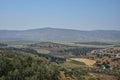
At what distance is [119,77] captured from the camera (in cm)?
11050

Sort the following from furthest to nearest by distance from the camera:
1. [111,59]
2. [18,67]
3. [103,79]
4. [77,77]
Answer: [111,59] → [103,79] → [77,77] → [18,67]

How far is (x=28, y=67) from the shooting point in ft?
256

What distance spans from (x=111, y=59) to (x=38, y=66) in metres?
106

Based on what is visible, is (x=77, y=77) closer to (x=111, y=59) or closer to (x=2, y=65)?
(x=2, y=65)

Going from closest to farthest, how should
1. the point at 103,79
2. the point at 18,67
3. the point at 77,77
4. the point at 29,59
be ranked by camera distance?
the point at 18,67 → the point at 29,59 → the point at 77,77 → the point at 103,79

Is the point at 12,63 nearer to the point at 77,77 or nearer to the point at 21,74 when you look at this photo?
the point at 21,74

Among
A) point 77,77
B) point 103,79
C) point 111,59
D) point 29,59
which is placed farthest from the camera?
point 111,59

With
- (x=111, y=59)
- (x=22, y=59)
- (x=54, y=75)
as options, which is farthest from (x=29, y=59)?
(x=111, y=59)

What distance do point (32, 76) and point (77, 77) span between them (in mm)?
29725

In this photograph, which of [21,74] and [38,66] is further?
[38,66]

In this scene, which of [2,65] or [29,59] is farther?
[29,59]

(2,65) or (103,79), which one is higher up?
(2,65)

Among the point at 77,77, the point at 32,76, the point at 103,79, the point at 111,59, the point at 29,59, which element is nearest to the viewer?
the point at 32,76


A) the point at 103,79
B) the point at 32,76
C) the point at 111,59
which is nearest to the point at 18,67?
the point at 32,76
